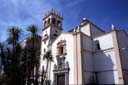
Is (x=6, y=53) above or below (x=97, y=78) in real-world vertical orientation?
above

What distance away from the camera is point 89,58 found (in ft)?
79.9

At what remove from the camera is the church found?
21672 mm

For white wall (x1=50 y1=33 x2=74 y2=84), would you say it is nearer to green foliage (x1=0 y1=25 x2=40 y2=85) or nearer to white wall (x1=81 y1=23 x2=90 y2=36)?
white wall (x1=81 y1=23 x2=90 y2=36)

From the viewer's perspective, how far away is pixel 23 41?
23.8 m

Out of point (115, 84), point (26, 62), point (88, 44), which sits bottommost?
point (115, 84)

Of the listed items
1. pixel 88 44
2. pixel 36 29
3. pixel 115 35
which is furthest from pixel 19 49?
pixel 115 35

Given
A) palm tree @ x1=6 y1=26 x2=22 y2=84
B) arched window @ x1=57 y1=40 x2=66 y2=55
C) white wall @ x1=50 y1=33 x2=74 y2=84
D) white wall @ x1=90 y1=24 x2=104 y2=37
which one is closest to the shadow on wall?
white wall @ x1=50 y1=33 x2=74 y2=84

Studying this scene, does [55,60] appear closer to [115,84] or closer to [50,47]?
[50,47]

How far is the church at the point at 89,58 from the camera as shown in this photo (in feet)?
71.1

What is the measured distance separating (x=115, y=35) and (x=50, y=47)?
1361 cm

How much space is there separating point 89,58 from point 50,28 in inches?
516

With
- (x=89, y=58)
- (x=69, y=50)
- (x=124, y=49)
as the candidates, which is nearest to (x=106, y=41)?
(x=124, y=49)

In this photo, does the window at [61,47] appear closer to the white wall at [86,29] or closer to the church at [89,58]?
the church at [89,58]

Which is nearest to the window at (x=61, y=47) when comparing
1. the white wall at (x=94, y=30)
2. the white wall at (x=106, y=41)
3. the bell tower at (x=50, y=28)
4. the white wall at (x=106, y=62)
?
the bell tower at (x=50, y=28)
